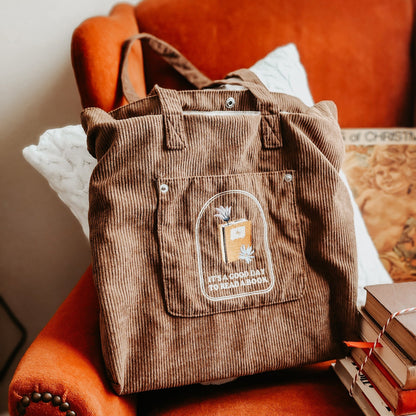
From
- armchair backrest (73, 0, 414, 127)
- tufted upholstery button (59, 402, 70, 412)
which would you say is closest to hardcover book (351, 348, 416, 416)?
tufted upholstery button (59, 402, 70, 412)

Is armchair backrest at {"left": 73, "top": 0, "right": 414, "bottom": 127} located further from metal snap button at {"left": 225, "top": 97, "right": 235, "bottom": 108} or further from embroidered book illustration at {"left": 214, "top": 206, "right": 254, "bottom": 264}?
embroidered book illustration at {"left": 214, "top": 206, "right": 254, "bottom": 264}

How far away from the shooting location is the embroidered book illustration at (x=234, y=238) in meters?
0.64

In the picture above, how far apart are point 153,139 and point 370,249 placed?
499mm

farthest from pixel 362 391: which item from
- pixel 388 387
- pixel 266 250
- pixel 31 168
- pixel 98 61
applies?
pixel 31 168

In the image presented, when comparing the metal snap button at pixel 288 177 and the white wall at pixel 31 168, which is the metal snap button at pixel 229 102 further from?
the white wall at pixel 31 168

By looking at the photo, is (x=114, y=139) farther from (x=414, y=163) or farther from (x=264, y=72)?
(x=414, y=163)

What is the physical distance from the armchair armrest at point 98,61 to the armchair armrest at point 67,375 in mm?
392

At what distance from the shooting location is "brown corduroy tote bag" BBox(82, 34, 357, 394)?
1.97 feet

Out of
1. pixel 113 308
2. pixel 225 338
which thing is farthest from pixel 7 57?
pixel 225 338

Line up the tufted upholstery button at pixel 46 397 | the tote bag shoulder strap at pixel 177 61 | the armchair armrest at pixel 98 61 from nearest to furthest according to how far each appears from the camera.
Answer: the tufted upholstery button at pixel 46 397, the armchair armrest at pixel 98 61, the tote bag shoulder strap at pixel 177 61

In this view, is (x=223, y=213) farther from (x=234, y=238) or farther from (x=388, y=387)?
(x=388, y=387)

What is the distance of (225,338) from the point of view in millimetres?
642

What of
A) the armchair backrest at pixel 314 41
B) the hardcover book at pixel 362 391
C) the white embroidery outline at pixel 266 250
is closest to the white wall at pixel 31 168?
the armchair backrest at pixel 314 41

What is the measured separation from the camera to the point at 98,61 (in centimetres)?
75
